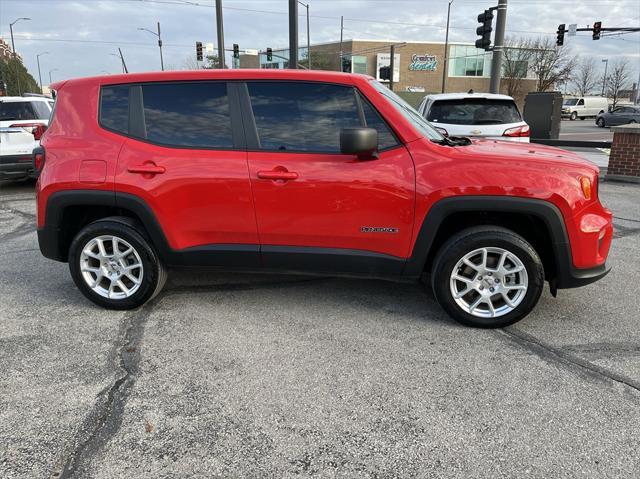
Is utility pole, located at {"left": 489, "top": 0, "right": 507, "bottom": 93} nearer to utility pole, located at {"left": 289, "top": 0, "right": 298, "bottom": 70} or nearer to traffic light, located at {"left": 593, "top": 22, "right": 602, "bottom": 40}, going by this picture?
utility pole, located at {"left": 289, "top": 0, "right": 298, "bottom": 70}

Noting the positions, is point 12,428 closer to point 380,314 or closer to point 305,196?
point 305,196

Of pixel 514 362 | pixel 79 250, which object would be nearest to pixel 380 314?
pixel 514 362

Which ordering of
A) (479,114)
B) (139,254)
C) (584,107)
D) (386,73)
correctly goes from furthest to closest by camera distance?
(584,107) → (386,73) → (479,114) → (139,254)

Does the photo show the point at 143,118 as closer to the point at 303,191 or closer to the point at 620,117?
the point at 303,191

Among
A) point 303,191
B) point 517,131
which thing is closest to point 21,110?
point 303,191

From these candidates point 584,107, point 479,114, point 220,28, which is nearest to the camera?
point 479,114

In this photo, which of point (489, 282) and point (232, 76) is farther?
point (232, 76)

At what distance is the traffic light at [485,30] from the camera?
1377cm

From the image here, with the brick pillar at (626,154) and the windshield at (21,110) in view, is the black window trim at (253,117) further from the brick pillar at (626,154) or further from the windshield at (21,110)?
the brick pillar at (626,154)

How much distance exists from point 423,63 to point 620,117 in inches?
1480

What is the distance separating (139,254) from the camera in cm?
380

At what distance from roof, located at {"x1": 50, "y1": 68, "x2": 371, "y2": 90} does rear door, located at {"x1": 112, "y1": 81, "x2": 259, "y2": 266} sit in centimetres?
5

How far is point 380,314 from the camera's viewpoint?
3816mm

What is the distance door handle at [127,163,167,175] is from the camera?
358 centimetres
